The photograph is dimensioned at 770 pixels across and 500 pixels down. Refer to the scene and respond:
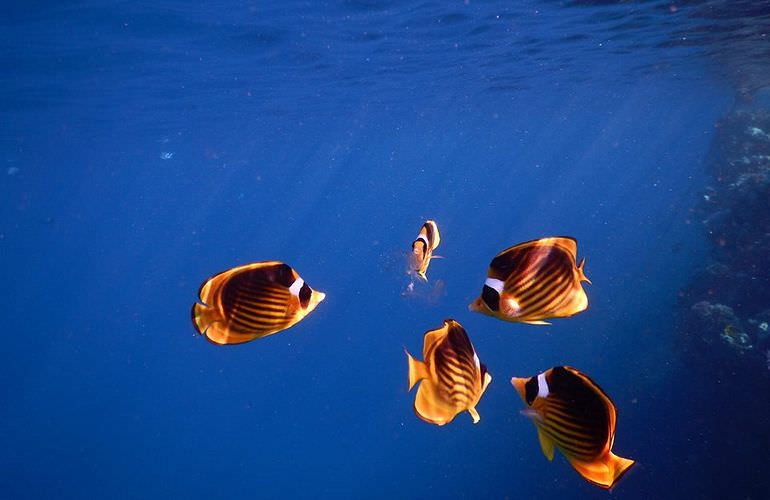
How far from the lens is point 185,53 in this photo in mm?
17172

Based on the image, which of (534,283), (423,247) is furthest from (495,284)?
(423,247)

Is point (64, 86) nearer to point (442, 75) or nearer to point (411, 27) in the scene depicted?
point (411, 27)

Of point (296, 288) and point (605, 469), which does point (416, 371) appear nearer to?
point (296, 288)

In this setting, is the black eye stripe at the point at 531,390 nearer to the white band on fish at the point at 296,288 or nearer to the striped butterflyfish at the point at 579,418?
the striped butterflyfish at the point at 579,418

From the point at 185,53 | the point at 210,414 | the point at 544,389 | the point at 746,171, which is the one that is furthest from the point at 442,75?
the point at 210,414

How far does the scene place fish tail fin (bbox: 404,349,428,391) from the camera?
247 cm

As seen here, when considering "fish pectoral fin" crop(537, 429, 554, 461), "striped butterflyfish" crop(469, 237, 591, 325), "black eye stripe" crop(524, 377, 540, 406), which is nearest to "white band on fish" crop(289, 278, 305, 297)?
"striped butterflyfish" crop(469, 237, 591, 325)

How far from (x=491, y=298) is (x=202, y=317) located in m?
1.36

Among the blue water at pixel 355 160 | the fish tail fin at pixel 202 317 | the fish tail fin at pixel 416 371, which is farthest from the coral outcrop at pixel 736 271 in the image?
the fish tail fin at pixel 202 317

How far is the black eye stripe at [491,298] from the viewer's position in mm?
2221

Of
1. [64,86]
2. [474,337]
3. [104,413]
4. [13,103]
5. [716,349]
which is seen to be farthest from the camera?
[104,413]

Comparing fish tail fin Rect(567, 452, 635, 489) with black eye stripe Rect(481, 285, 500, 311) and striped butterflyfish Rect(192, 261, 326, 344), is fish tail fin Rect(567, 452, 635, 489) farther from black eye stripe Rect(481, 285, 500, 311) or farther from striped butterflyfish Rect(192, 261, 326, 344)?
striped butterflyfish Rect(192, 261, 326, 344)

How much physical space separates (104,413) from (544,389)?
59811 millimetres

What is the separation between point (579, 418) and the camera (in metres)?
2.29
